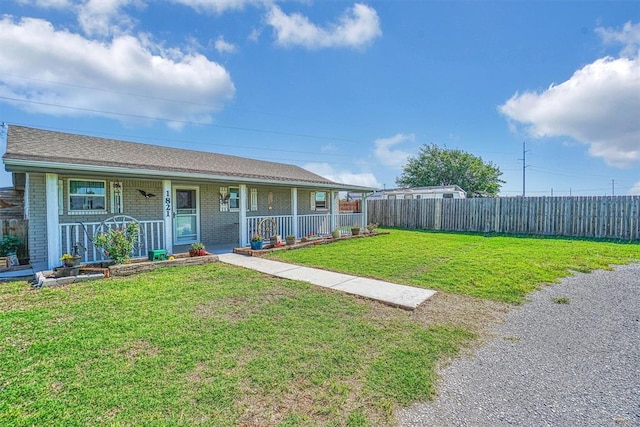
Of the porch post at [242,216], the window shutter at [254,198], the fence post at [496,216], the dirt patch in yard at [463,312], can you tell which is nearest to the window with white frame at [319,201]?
the window shutter at [254,198]

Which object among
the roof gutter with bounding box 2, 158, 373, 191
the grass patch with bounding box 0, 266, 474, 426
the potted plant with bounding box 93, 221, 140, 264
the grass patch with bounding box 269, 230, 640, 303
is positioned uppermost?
the roof gutter with bounding box 2, 158, 373, 191

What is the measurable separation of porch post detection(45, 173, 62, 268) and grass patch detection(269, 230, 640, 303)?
5040mm

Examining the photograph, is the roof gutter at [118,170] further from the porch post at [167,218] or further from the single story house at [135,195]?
the porch post at [167,218]

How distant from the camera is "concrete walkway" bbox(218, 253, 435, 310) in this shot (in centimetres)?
484

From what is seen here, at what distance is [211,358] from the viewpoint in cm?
296

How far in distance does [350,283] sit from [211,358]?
10.9ft

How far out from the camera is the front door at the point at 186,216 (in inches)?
405

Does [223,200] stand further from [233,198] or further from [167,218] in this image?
[167,218]

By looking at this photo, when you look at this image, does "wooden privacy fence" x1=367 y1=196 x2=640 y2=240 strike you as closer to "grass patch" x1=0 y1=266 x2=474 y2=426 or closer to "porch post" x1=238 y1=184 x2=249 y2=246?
"porch post" x1=238 y1=184 x2=249 y2=246

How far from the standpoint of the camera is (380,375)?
8.87 feet

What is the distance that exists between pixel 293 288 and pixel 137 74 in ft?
50.4

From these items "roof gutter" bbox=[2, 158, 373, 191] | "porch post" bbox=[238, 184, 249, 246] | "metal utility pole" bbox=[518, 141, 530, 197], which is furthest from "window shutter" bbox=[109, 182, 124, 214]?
"metal utility pole" bbox=[518, 141, 530, 197]

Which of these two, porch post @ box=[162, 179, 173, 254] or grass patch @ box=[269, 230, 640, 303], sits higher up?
porch post @ box=[162, 179, 173, 254]

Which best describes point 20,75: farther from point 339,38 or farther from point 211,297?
point 211,297
